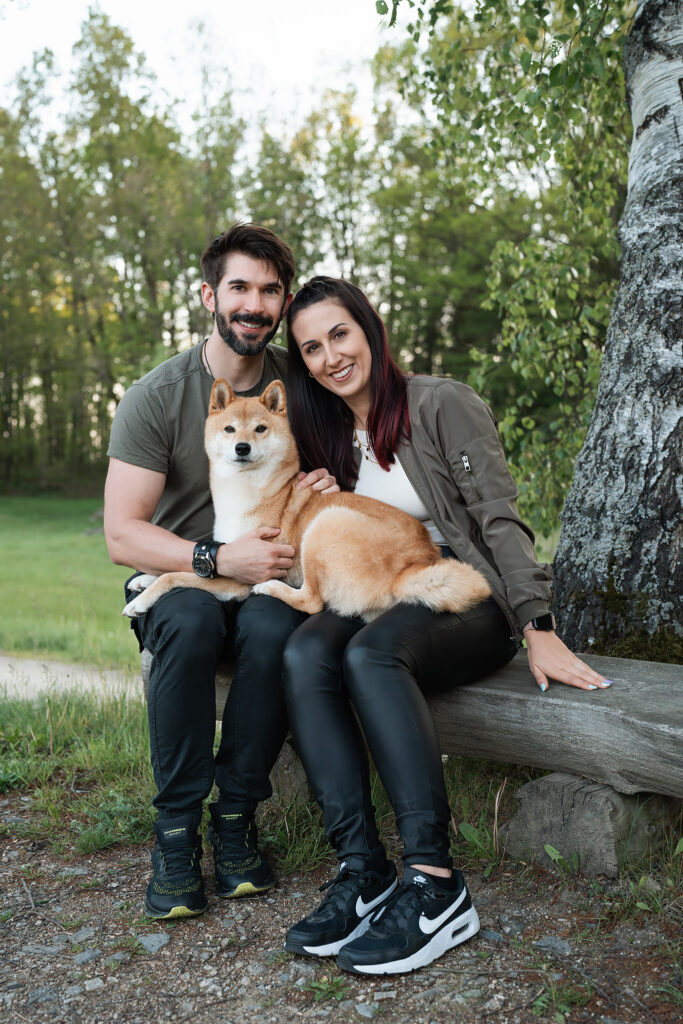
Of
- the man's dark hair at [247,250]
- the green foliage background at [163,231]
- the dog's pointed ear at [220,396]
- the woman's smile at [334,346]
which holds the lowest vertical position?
the dog's pointed ear at [220,396]

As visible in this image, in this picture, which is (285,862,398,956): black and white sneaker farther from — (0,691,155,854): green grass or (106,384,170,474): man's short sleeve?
(106,384,170,474): man's short sleeve

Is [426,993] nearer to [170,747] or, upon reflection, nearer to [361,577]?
[170,747]

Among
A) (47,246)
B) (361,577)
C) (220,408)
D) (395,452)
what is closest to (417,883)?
(361,577)

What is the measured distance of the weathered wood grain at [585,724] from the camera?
210cm

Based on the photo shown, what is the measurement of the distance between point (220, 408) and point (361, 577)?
879 millimetres

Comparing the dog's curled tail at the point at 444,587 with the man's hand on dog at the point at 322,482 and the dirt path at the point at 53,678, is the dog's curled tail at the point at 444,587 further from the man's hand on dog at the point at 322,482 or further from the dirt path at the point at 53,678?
the dirt path at the point at 53,678

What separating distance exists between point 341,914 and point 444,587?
3.03 feet

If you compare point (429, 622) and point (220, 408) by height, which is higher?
point (220, 408)

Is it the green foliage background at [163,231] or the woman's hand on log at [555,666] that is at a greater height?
the green foliage background at [163,231]

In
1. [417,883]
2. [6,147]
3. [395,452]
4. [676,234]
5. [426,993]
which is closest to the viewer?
[426,993]

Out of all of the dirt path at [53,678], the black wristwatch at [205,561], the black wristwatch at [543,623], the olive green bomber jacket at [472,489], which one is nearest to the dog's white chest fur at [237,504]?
the black wristwatch at [205,561]

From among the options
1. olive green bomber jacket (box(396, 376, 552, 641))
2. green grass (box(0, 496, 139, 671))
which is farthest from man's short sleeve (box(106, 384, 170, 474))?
green grass (box(0, 496, 139, 671))

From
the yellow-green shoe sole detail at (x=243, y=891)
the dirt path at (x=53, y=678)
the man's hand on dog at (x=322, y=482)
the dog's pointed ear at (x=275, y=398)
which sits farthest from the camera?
the dirt path at (x=53, y=678)

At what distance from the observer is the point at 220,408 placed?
3012mm
